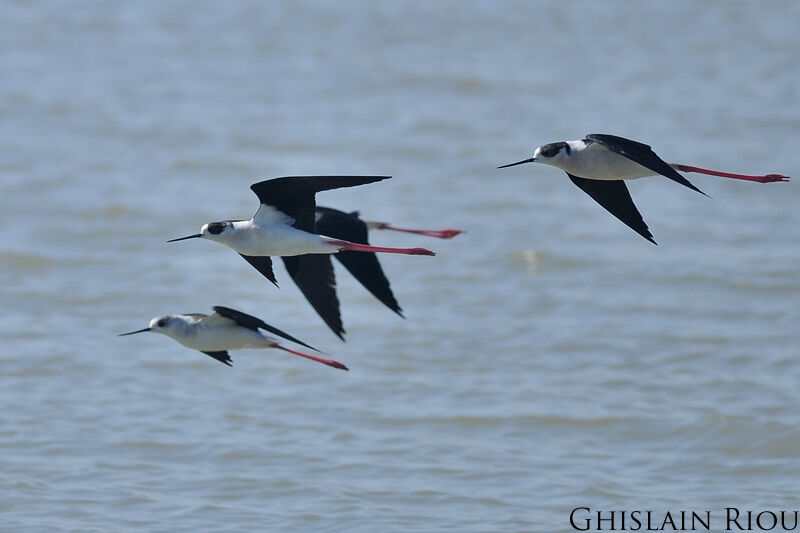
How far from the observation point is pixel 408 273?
1253cm

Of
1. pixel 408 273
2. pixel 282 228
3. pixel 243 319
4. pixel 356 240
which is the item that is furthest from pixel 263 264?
pixel 408 273

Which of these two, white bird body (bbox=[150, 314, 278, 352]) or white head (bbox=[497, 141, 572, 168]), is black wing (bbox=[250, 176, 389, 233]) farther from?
white head (bbox=[497, 141, 572, 168])

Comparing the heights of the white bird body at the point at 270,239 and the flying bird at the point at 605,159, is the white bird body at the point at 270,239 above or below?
below

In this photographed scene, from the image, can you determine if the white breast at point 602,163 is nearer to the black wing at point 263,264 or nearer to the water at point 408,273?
the black wing at point 263,264

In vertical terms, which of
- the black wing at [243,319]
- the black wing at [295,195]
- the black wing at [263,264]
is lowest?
the black wing at [243,319]

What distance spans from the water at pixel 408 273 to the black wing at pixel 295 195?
70.1 inches

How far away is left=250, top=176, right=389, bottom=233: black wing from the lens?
6.78 m

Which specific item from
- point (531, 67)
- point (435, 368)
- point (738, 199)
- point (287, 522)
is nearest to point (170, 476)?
point (287, 522)

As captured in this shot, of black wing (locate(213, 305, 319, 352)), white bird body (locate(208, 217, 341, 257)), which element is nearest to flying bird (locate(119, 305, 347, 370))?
black wing (locate(213, 305, 319, 352))

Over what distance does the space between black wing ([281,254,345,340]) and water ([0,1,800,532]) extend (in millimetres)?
1024

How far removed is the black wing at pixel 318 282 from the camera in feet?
26.1

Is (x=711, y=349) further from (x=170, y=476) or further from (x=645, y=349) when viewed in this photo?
(x=170, y=476)

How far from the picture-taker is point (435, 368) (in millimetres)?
10531

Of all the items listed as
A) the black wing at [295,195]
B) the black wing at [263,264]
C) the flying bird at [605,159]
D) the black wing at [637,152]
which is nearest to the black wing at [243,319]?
the black wing at [263,264]
